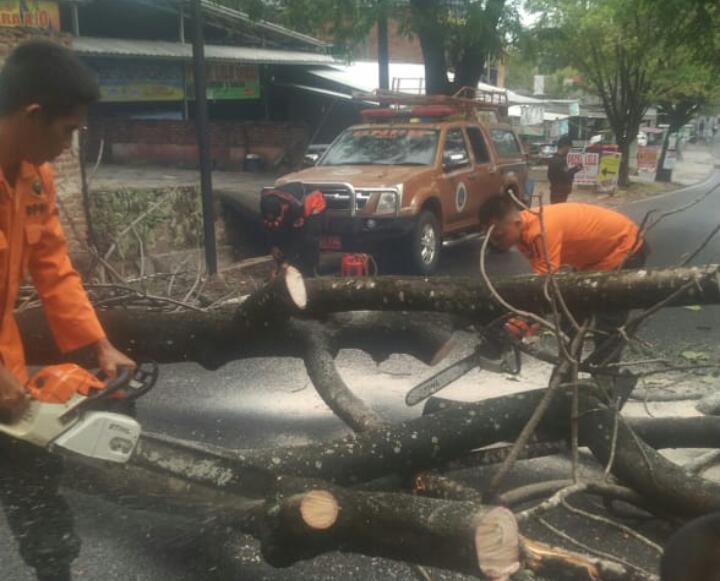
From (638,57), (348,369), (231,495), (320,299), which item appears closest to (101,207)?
(348,369)

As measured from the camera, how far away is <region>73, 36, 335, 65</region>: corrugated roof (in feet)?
48.8

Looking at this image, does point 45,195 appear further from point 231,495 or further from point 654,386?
point 654,386

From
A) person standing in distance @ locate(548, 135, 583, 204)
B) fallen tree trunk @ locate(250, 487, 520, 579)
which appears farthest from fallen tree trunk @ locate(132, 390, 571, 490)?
person standing in distance @ locate(548, 135, 583, 204)

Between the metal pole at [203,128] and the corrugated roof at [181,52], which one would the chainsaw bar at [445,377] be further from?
the corrugated roof at [181,52]

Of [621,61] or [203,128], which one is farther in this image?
[621,61]

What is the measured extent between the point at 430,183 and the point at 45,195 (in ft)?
26.5

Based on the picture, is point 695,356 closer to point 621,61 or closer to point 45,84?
point 45,84

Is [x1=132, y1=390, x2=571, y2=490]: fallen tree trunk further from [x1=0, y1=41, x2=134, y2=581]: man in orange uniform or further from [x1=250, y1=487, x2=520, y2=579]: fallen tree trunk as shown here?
[x1=0, y1=41, x2=134, y2=581]: man in orange uniform

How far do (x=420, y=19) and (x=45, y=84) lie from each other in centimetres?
1211

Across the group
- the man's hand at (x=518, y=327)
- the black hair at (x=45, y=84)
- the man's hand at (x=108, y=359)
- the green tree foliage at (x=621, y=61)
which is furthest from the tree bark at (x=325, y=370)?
the green tree foliage at (x=621, y=61)

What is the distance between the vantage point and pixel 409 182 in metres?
10.3

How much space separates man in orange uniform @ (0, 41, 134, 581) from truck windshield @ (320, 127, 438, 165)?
825 cm

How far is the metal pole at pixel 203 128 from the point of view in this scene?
8820 mm

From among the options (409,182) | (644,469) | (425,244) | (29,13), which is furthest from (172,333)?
(29,13)
